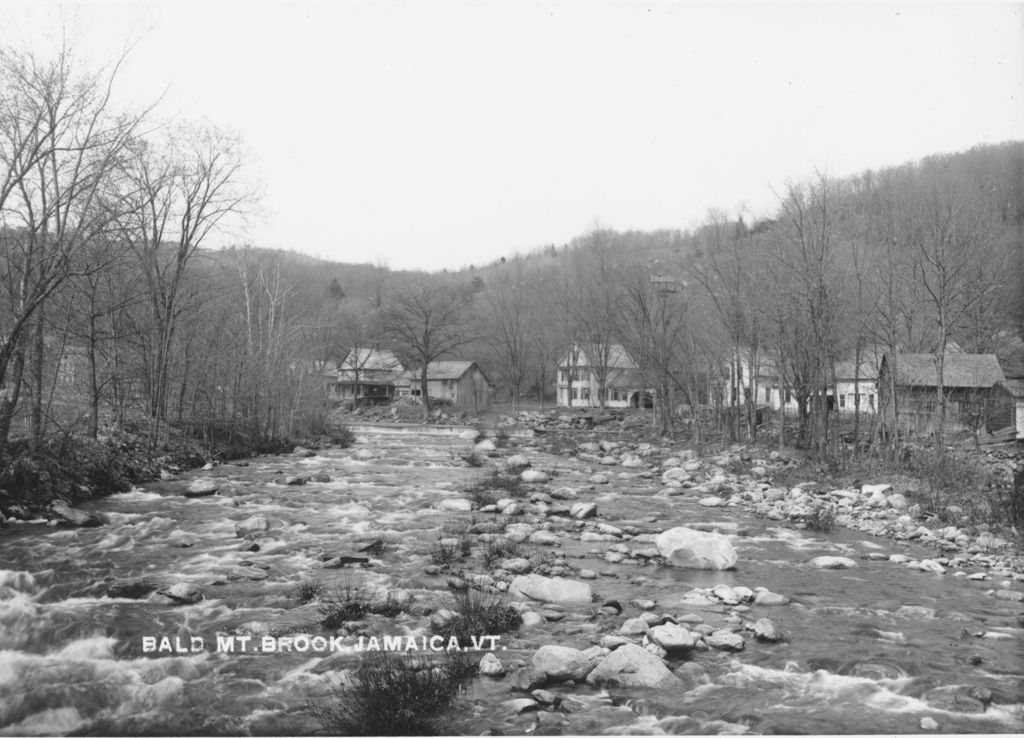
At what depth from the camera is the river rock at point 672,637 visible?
723 centimetres

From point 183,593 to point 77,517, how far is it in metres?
5.96

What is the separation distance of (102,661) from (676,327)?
32.3 m

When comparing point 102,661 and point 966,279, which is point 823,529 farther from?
point 966,279

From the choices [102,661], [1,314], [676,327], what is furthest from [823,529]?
[676,327]

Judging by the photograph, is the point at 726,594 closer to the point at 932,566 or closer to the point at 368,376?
the point at 932,566

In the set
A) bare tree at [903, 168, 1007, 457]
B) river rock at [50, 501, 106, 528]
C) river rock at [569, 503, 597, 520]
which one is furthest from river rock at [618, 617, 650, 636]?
bare tree at [903, 168, 1007, 457]

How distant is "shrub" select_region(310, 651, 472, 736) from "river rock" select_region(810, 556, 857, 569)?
7.14 meters

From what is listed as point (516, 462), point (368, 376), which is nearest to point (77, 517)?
point (516, 462)

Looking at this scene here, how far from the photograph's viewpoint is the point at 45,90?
1443cm

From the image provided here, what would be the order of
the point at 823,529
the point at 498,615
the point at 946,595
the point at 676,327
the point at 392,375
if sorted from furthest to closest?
the point at 392,375 → the point at 676,327 → the point at 823,529 → the point at 946,595 → the point at 498,615

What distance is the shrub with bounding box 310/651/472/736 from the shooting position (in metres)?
5.42

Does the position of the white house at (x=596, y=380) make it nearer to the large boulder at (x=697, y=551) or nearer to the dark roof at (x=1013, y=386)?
the dark roof at (x=1013, y=386)

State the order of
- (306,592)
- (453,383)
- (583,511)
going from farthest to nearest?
1. (453,383)
2. (583,511)
3. (306,592)

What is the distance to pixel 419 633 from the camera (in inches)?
303
